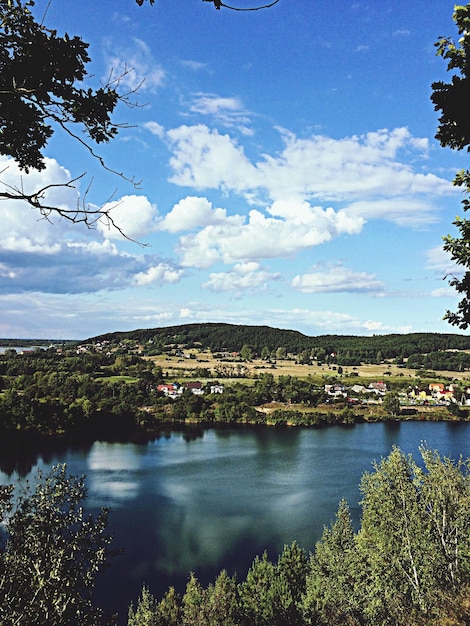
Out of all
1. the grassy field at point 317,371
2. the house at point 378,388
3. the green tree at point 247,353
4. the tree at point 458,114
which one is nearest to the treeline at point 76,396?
the grassy field at point 317,371

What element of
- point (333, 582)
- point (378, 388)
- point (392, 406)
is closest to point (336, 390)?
point (378, 388)

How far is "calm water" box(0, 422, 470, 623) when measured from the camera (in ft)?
57.3

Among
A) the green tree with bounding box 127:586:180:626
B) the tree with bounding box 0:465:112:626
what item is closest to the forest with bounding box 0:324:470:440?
the green tree with bounding box 127:586:180:626

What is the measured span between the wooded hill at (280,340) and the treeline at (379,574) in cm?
9173

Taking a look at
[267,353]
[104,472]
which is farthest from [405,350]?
[104,472]

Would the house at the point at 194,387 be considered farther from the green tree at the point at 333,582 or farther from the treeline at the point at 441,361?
the treeline at the point at 441,361

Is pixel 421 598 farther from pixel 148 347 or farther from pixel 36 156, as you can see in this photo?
pixel 148 347

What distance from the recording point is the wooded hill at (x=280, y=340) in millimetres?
102375

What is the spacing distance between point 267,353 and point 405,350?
32.0m

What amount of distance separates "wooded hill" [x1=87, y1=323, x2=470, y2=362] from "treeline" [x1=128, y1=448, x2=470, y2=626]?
91.7 meters

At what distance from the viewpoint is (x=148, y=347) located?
112 meters

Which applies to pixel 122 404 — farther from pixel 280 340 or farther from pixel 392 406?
pixel 280 340

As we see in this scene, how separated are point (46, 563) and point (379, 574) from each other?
290 inches

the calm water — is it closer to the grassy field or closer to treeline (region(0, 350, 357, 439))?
treeline (region(0, 350, 357, 439))
